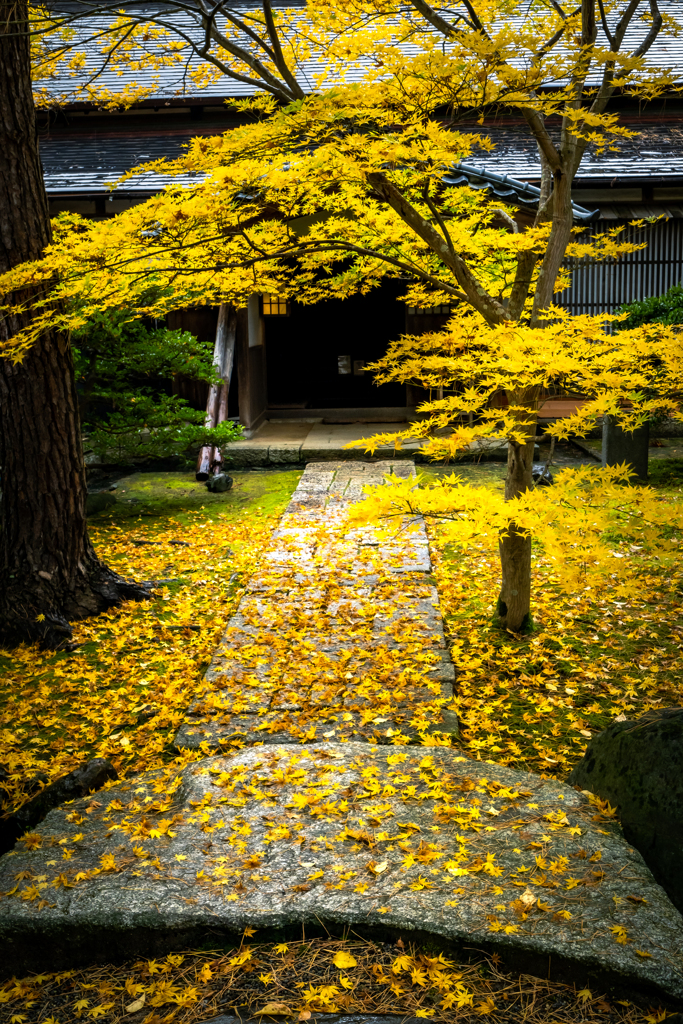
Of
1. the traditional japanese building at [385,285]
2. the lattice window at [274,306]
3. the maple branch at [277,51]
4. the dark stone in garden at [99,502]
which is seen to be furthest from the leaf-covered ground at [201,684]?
the lattice window at [274,306]

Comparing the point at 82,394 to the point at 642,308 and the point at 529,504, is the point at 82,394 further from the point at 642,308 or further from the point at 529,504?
the point at 642,308

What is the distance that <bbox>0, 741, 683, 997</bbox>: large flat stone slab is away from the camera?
8.88 ft

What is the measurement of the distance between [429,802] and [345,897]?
68 centimetres

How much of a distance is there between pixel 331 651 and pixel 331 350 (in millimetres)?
10010

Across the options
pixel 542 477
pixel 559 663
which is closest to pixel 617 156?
pixel 542 477

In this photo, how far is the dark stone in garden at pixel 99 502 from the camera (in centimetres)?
874

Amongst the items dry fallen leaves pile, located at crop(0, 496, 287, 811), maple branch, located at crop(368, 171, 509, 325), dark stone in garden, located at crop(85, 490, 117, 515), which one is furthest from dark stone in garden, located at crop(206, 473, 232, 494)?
maple branch, located at crop(368, 171, 509, 325)

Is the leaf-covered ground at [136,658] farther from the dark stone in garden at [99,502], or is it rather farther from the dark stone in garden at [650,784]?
the dark stone in garden at [650,784]

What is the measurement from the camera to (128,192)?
10.9 metres

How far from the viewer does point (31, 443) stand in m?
5.62

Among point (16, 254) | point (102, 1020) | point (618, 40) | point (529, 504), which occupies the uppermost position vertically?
point (618, 40)

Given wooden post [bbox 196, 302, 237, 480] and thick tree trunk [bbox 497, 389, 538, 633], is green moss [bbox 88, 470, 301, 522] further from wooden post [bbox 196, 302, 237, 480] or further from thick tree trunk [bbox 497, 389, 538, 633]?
thick tree trunk [bbox 497, 389, 538, 633]

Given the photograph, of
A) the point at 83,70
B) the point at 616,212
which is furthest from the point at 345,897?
the point at 83,70

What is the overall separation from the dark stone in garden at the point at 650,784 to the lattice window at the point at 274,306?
10788 mm
